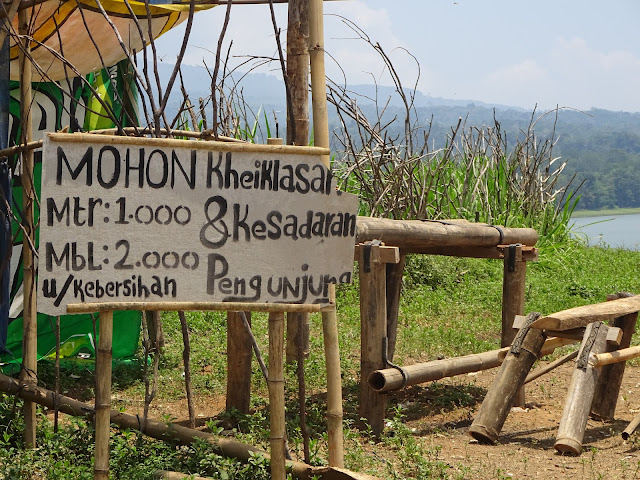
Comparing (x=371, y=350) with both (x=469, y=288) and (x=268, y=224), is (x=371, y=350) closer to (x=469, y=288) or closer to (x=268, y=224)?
(x=268, y=224)

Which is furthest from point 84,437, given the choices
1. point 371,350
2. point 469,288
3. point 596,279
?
point 596,279

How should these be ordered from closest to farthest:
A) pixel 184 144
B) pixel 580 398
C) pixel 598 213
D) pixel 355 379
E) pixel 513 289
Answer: pixel 184 144
pixel 580 398
pixel 513 289
pixel 355 379
pixel 598 213

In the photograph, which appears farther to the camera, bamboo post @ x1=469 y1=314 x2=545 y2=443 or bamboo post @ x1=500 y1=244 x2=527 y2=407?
bamboo post @ x1=500 y1=244 x2=527 y2=407

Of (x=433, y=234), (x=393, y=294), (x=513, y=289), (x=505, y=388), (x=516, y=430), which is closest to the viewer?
(x=505, y=388)

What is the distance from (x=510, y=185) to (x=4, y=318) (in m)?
8.48

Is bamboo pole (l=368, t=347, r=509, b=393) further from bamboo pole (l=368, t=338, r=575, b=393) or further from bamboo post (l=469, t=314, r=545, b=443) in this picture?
bamboo post (l=469, t=314, r=545, b=443)

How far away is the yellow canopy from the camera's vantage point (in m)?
4.23

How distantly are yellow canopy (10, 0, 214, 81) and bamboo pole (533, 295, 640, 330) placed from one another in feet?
8.07

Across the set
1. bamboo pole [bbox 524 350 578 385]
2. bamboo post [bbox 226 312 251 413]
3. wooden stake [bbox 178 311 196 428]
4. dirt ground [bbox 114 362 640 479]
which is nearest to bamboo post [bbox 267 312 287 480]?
wooden stake [bbox 178 311 196 428]

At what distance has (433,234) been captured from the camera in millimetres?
4918

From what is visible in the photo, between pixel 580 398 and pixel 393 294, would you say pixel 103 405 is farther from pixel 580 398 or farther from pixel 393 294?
pixel 393 294

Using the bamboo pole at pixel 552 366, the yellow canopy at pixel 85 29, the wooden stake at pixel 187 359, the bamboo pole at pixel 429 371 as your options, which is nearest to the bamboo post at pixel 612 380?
the bamboo pole at pixel 552 366

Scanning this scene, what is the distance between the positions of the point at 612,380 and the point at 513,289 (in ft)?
2.76

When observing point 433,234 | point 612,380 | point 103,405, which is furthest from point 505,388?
point 103,405
